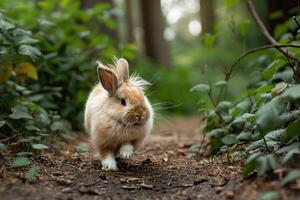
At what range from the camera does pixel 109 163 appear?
15.6 feet

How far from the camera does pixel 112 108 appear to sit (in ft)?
15.7

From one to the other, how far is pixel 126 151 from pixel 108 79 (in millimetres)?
757

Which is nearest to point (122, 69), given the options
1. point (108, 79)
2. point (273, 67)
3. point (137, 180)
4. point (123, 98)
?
point (108, 79)

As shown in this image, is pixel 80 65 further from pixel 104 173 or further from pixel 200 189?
pixel 200 189

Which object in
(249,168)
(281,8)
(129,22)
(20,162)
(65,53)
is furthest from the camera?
(129,22)

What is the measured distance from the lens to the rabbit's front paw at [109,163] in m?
4.72

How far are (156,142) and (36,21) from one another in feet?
7.97

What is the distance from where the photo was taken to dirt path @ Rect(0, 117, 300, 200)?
3.54 metres

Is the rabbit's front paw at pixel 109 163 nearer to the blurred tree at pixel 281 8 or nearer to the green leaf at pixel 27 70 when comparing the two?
the green leaf at pixel 27 70

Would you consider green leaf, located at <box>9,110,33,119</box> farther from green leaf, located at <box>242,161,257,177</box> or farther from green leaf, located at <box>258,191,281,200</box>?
green leaf, located at <box>258,191,281,200</box>

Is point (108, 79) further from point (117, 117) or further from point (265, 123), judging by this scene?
point (265, 123)

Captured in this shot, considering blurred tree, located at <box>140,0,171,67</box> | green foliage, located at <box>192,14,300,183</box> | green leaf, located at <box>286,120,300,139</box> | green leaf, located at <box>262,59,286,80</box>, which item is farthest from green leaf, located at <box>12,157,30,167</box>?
blurred tree, located at <box>140,0,171,67</box>

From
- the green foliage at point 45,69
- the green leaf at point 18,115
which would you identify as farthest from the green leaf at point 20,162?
the green leaf at point 18,115

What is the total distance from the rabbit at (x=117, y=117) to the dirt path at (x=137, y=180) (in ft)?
0.68
